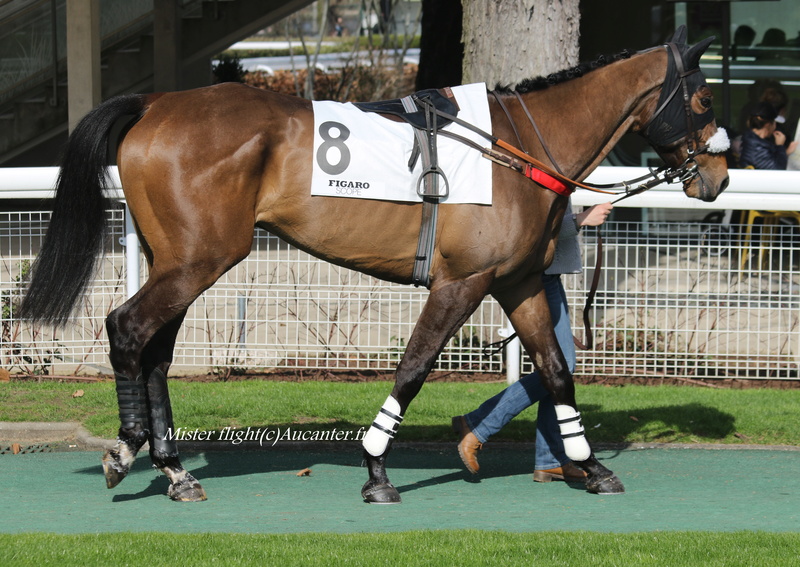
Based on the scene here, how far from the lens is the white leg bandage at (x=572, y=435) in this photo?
16.5 ft

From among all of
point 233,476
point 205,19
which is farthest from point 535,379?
point 205,19

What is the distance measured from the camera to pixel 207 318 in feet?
24.9

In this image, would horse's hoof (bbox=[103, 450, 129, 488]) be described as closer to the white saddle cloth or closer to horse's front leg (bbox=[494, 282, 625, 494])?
the white saddle cloth

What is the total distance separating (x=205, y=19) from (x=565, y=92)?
11629 mm

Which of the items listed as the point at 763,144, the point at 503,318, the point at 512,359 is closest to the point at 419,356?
the point at 512,359

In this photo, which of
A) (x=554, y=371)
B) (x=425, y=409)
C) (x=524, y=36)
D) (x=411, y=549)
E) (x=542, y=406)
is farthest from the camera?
(x=524, y=36)

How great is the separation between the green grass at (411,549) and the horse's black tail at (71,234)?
1.24 m

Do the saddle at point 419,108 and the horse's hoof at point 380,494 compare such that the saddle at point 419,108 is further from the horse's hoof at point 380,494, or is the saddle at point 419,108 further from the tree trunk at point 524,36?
the tree trunk at point 524,36

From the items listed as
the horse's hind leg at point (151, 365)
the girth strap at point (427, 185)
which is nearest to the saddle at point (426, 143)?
the girth strap at point (427, 185)

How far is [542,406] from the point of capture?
5312 mm

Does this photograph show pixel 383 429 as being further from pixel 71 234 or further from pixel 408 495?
pixel 71 234

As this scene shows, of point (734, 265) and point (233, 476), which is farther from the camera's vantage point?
point (734, 265)

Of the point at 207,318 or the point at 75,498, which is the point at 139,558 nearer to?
the point at 75,498

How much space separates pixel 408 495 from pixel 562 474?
35.0 inches
